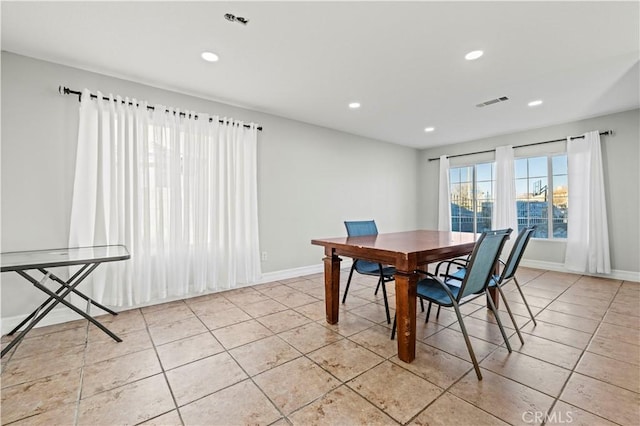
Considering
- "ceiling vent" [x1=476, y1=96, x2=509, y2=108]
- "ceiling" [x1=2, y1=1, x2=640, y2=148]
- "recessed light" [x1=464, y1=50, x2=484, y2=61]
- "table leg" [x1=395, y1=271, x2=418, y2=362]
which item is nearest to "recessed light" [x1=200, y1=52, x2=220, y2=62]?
"ceiling" [x1=2, y1=1, x2=640, y2=148]

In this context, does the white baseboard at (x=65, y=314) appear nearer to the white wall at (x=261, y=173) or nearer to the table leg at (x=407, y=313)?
the white wall at (x=261, y=173)

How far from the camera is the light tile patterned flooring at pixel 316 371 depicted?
1.40m

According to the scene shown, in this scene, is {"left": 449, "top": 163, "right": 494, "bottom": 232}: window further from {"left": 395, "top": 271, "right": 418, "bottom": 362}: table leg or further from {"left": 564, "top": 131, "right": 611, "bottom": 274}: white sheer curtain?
{"left": 395, "top": 271, "right": 418, "bottom": 362}: table leg

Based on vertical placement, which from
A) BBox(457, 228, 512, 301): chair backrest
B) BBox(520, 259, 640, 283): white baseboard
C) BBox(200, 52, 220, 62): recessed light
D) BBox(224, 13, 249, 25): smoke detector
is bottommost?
BBox(520, 259, 640, 283): white baseboard

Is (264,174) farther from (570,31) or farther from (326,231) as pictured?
(570,31)

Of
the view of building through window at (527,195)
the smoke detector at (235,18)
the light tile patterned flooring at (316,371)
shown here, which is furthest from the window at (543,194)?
the smoke detector at (235,18)

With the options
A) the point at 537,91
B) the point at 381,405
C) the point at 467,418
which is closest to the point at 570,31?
the point at 537,91

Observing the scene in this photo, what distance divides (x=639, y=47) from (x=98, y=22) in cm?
437

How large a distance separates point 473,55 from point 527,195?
3628 millimetres

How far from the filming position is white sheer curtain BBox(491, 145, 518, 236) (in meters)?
4.94

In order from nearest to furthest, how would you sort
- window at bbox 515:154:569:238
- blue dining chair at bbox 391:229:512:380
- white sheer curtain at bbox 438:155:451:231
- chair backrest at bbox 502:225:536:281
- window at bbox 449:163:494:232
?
1. blue dining chair at bbox 391:229:512:380
2. chair backrest at bbox 502:225:536:281
3. window at bbox 515:154:569:238
4. window at bbox 449:163:494:232
5. white sheer curtain at bbox 438:155:451:231

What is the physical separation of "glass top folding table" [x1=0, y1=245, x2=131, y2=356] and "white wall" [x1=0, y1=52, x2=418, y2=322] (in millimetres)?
336

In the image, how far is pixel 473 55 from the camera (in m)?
2.44

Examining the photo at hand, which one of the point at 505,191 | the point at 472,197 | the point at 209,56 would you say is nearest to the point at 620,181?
the point at 505,191
